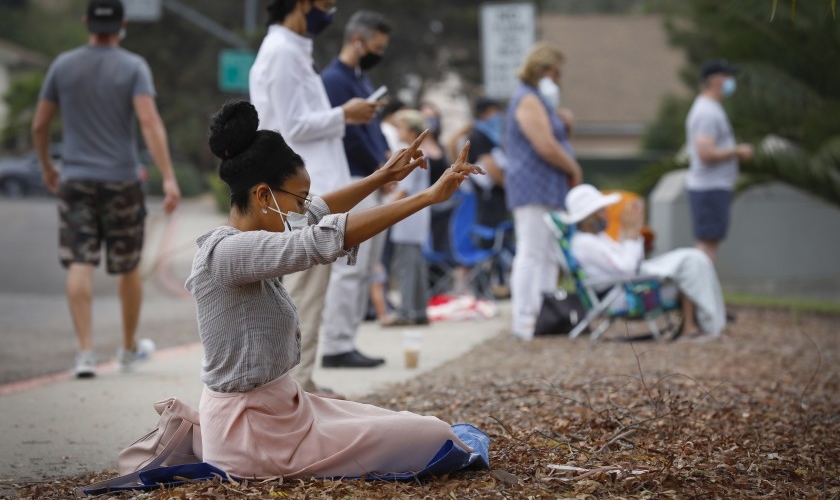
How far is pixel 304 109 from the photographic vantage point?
626 cm

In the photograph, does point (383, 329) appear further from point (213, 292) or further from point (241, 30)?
point (241, 30)

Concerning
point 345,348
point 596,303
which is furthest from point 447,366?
point 596,303

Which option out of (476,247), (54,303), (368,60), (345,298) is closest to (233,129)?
(345,298)

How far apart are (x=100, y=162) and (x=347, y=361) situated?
188 centimetres

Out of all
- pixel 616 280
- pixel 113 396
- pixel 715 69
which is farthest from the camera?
pixel 715 69

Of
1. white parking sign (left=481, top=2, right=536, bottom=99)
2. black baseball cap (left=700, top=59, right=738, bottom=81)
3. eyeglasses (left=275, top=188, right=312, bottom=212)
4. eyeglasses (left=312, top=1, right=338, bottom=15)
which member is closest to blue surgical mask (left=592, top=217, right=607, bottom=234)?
black baseball cap (left=700, top=59, right=738, bottom=81)

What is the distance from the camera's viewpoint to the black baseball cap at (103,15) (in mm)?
7344

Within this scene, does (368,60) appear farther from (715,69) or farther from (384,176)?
(715,69)

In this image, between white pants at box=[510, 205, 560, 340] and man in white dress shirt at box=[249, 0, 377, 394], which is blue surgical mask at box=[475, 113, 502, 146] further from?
man in white dress shirt at box=[249, 0, 377, 394]

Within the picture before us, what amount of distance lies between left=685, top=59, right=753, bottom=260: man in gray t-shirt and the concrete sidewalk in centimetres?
201

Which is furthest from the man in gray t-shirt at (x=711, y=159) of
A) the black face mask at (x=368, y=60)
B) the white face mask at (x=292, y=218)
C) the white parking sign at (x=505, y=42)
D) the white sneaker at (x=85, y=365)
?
the white face mask at (x=292, y=218)

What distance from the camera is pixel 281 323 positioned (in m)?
4.14

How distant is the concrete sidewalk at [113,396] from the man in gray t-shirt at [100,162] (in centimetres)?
37

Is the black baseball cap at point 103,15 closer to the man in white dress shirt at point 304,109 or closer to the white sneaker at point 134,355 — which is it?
the man in white dress shirt at point 304,109
